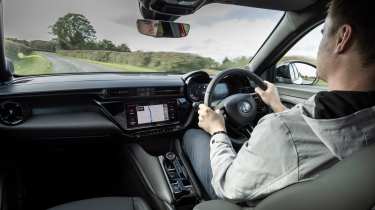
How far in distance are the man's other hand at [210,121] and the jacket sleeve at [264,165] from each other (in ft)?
1.47

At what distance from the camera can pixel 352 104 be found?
119cm

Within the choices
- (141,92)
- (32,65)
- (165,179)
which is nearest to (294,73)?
(141,92)

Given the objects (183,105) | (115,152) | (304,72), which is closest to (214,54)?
(183,105)

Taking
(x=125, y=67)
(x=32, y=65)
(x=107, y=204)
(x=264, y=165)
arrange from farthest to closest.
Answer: (x=125, y=67), (x=32, y=65), (x=107, y=204), (x=264, y=165)

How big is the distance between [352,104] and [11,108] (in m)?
2.03

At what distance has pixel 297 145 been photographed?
1224 millimetres

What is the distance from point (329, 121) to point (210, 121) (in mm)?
886

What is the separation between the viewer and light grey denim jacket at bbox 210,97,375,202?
1188 millimetres

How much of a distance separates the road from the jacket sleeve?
6.17 feet

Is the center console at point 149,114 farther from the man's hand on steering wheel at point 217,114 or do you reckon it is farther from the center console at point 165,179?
the man's hand on steering wheel at point 217,114

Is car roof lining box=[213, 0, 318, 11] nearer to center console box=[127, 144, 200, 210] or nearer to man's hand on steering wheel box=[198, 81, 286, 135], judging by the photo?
man's hand on steering wheel box=[198, 81, 286, 135]

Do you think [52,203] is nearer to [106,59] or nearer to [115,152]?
[115,152]

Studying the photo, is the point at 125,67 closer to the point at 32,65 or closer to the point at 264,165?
the point at 32,65

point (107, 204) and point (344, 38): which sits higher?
point (344, 38)
